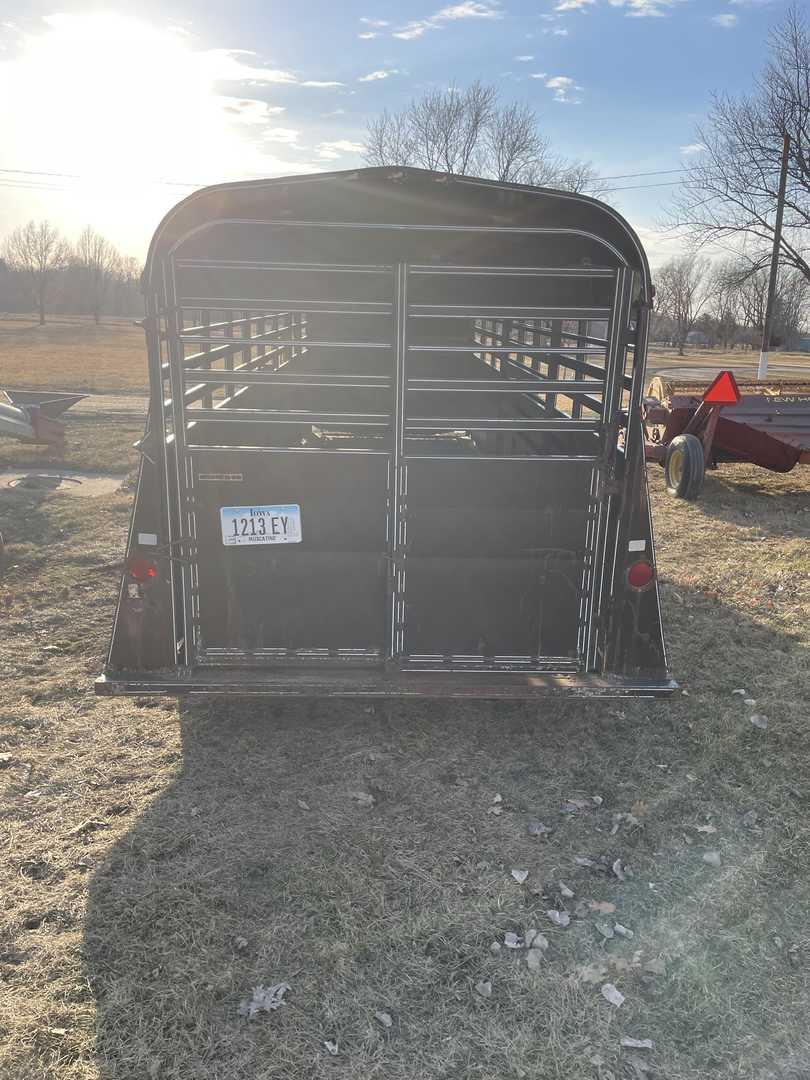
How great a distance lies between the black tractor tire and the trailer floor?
15.6ft

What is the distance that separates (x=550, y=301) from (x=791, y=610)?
346 cm

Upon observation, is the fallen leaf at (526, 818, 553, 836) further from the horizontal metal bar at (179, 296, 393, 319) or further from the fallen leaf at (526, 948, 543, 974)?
the horizontal metal bar at (179, 296, 393, 319)

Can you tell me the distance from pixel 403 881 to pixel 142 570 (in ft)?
6.61

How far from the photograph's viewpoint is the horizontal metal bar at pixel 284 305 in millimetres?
3770

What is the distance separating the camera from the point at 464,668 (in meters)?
4.27

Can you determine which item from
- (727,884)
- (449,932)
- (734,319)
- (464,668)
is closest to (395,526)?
(464,668)

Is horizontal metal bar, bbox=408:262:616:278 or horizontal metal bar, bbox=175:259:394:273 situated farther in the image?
horizontal metal bar, bbox=408:262:616:278

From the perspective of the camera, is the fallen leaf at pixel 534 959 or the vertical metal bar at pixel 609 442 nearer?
the fallen leaf at pixel 534 959

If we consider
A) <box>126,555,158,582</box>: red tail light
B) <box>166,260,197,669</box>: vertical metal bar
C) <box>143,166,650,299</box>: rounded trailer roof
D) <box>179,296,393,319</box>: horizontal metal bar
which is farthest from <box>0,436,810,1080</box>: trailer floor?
<box>143,166,650,299</box>: rounded trailer roof

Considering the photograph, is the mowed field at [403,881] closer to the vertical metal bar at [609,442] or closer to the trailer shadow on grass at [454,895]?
the trailer shadow on grass at [454,895]

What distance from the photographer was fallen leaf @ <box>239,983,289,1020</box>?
Result: 9.08ft

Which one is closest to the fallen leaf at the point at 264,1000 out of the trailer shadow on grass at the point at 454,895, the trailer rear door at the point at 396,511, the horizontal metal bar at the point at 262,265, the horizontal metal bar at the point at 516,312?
the trailer shadow on grass at the point at 454,895

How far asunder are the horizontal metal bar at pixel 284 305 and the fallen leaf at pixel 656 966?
10.2ft

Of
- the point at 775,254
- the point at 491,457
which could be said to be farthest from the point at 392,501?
the point at 775,254
